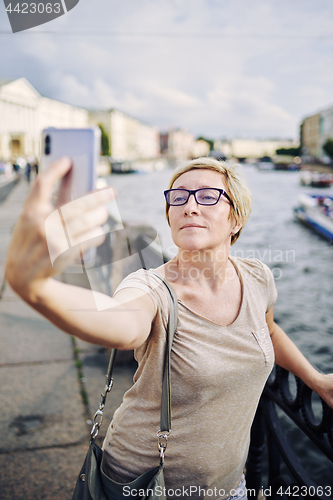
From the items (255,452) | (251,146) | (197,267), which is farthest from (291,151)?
(197,267)

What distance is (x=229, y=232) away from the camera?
4.41ft

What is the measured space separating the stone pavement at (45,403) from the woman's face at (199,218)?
1.85 meters

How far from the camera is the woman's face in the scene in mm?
1185

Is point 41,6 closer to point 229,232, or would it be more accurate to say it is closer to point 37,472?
point 229,232

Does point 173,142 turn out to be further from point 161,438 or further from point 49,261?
point 49,261

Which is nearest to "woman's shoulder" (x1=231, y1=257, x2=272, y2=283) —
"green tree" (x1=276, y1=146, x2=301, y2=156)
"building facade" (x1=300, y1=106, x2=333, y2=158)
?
"building facade" (x1=300, y1=106, x2=333, y2=158)

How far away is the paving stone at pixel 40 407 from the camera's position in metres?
2.56

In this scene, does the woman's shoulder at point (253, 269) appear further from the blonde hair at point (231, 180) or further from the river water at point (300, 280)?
the river water at point (300, 280)

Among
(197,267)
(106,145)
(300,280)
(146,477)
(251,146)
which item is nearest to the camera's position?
(146,477)

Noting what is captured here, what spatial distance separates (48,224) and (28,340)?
3902mm

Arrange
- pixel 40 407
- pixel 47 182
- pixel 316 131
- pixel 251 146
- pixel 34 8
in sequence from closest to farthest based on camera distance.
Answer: pixel 47 182
pixel 34 8
pixel 40 407
pixel 316 131
pixel 251 146

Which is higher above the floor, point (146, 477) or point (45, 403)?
point (146, 477)

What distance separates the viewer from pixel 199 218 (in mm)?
1191

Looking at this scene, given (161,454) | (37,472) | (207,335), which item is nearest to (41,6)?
(207,335)
